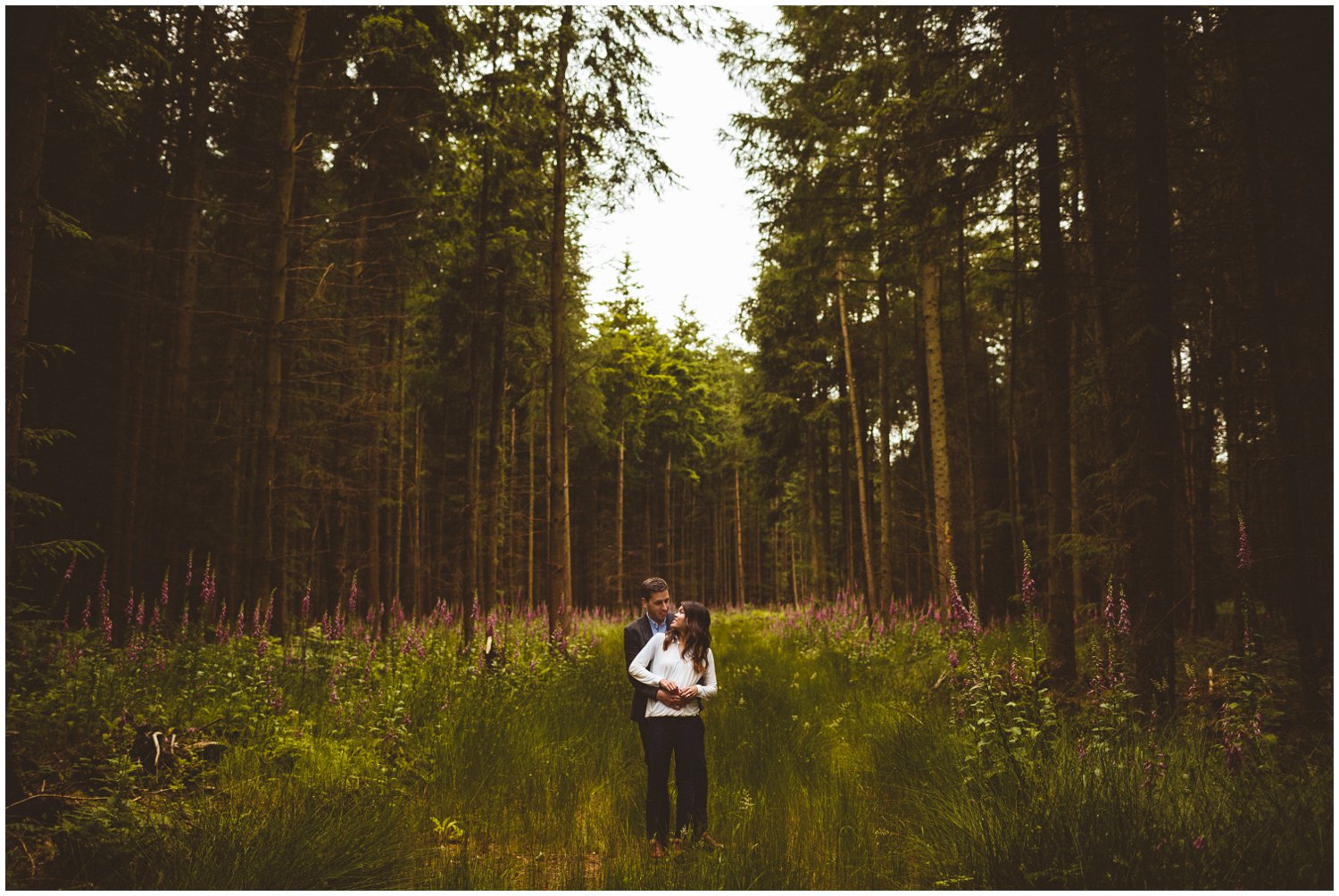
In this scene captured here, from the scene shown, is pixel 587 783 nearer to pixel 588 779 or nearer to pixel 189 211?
pixel 588 779

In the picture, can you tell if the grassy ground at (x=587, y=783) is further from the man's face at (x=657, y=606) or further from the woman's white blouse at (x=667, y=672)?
the man's face at (x=657, y=606)

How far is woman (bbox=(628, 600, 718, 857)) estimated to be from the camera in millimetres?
4684

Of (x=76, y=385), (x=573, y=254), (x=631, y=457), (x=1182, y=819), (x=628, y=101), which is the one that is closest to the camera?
(x=1182, y=819)

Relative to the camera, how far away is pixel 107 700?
549cm

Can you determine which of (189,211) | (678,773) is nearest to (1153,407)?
(678,773)

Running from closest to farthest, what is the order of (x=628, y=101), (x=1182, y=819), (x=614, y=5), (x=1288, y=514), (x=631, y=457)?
(x=1182, y=819) < (x=1288, y=514) < (x=614, y=5) < (x=628, y=101) < (x=631, y=457)

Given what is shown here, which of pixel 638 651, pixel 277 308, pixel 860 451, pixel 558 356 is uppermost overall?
pixel 558 356

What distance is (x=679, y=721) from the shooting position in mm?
Answer: 4773

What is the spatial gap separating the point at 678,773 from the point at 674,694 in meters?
0.60

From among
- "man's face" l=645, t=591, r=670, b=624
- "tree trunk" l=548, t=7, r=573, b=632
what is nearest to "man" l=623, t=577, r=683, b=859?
"man's face" l=645, t=591, r=670, b=624

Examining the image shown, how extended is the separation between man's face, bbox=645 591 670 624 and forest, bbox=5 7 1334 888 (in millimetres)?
1609

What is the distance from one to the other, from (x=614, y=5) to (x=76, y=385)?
47.9ft

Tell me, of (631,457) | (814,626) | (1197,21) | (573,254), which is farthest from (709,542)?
(1197,21)

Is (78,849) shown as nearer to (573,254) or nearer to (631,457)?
(573,254)
